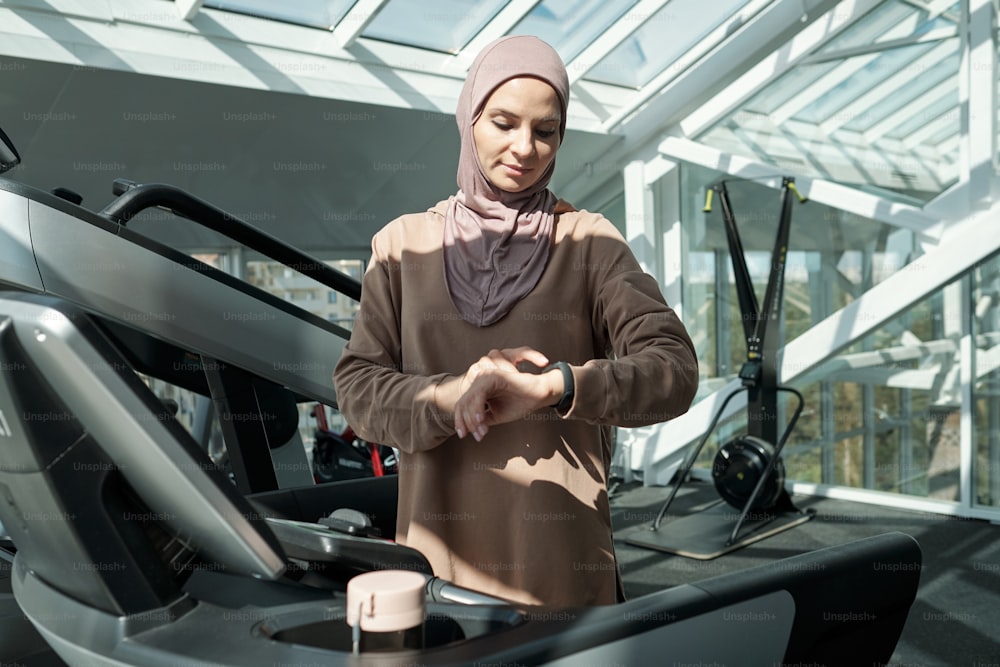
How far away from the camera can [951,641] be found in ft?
10.2

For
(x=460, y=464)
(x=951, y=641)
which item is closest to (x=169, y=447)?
(x=460, y=464)

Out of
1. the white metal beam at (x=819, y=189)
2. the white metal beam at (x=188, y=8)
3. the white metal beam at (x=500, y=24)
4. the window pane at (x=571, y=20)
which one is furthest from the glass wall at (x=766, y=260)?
the white metal beam at (x=188, y=8)

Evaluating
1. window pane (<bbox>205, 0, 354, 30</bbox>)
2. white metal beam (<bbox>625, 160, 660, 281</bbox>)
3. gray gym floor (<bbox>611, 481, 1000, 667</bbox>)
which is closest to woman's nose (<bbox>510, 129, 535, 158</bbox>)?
gray gym floor (<bbox>611, 481, 1000, 667</bbox>)

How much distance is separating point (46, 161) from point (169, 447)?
4387 mm

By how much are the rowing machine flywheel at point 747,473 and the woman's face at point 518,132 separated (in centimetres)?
405

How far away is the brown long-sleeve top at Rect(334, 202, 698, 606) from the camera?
3.49ft

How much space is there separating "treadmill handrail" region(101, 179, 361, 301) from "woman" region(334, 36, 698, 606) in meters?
1.03

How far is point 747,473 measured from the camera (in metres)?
4.82

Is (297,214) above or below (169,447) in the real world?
above

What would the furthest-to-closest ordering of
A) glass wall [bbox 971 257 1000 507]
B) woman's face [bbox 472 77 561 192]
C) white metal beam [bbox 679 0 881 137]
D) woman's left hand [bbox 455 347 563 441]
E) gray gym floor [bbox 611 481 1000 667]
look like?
white metal beam [bbox 679 0 881 137] → glass wall [bbox 971 257 1000 507] → gray gym floor [bbox 611 481 1000 667] → woman's face [bbox 472 77 561 192] → woman's left hand [bbox 455 347 563 441]

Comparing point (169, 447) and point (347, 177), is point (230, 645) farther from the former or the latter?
point (347, 177)

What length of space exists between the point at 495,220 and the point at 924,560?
3.92 metres

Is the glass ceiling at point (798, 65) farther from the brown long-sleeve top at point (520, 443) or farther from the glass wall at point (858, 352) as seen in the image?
the brown long-sleeve top at point (520, 443)

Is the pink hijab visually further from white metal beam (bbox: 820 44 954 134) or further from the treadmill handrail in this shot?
white metal beam (bbox: 820 44 954 134)
